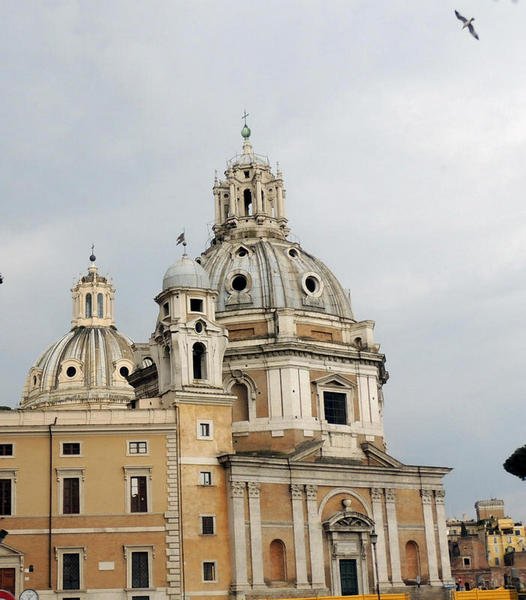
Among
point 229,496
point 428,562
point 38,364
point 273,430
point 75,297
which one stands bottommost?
point 428,562

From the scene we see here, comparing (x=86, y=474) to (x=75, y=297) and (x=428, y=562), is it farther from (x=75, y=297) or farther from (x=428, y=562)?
(x=75, y=297)

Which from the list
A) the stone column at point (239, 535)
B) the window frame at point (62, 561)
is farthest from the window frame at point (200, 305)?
the window frame at point (62, 561)

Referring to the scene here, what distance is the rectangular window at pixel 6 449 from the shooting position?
159 ft

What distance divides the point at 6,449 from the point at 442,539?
83.5 feet

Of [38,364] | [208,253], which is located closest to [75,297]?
[38,364]

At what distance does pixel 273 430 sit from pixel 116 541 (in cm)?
1295

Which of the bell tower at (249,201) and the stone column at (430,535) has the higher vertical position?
the bell tower at (249,201)

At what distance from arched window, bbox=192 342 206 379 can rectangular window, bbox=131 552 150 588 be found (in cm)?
1004

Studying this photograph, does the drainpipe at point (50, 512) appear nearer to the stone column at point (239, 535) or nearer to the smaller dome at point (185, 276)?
the stone column at point (239, 535)

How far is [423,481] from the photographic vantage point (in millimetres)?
58906

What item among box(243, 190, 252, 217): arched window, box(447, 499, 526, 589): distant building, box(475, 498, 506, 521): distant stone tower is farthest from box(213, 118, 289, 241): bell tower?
box(475, 498, 506, 521): distant stone tower

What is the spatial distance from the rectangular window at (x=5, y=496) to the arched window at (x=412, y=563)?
22.4 meters

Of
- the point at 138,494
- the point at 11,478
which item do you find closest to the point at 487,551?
the point at 138,494

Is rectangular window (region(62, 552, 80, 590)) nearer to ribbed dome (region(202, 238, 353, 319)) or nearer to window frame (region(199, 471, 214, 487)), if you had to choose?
window frame (region(199, 471, 214, 487))
